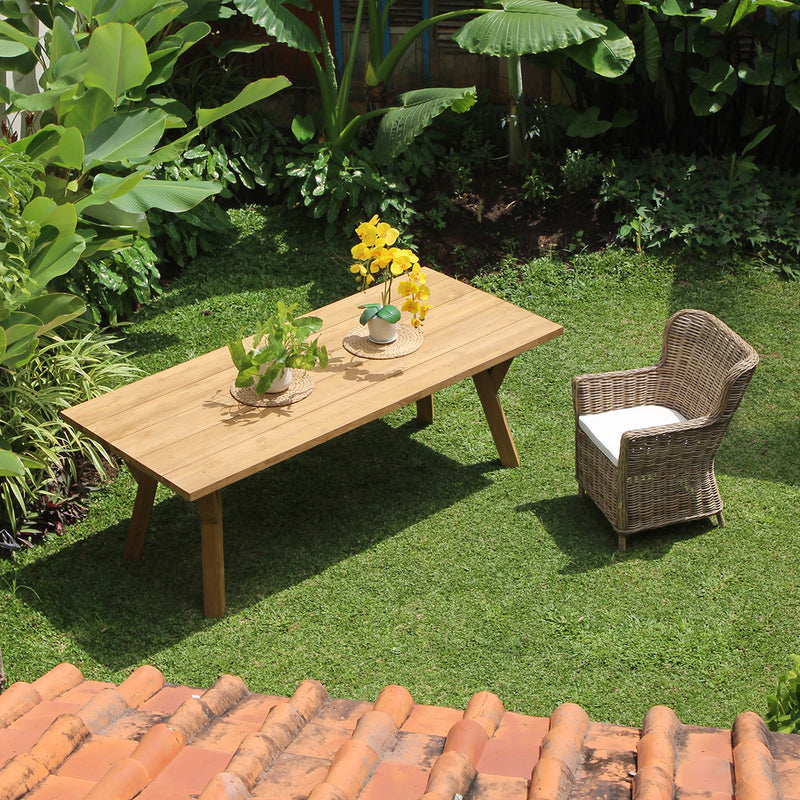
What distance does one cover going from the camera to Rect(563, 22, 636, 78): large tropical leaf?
7.56 meters

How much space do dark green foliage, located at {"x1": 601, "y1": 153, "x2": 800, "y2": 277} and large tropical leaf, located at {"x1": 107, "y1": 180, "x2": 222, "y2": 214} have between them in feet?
10.9

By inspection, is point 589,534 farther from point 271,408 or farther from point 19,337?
point 19,337

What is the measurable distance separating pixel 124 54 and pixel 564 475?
337cm

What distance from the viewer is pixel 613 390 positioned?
568 centimetres

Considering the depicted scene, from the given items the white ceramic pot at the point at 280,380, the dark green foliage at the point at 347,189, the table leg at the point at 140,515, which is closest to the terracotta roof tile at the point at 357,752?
the table leg at the point at 140,515

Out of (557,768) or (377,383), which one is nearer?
(557,768)

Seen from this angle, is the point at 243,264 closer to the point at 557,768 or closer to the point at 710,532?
the point at 710,532

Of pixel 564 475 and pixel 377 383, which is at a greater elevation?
pixel 377 383

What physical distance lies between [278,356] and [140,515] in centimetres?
110

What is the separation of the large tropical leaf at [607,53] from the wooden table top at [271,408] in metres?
2.53

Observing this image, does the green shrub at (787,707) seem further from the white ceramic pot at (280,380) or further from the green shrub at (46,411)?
the green shrub at (46,411)

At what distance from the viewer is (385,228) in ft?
18.2

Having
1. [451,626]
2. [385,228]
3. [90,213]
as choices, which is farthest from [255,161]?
[451,626]

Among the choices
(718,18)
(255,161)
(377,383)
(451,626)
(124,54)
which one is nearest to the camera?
(451,626)
